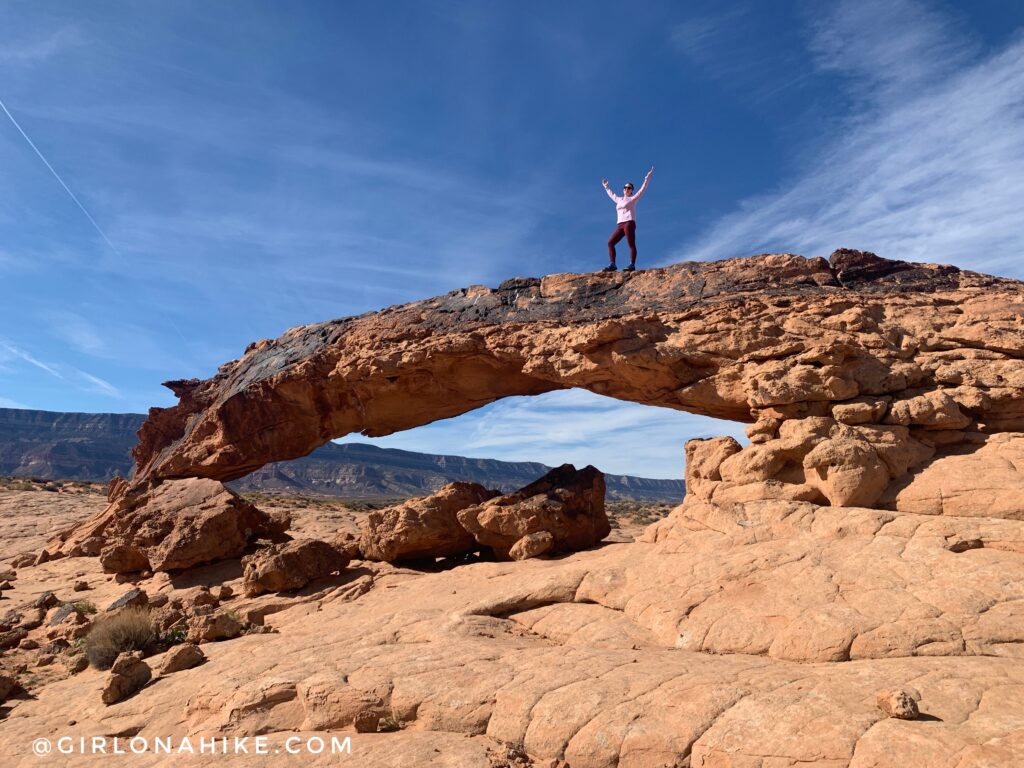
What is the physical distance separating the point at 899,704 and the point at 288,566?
34.2ft

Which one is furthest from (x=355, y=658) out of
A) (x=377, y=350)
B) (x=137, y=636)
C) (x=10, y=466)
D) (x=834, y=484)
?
(x=10, y=466)

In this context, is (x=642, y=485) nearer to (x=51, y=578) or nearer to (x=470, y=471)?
(x=470, y=471)

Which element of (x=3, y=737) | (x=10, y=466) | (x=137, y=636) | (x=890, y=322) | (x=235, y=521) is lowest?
(x=3, y=737)

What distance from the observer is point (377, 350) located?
14.2m

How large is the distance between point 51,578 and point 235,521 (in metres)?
5.10

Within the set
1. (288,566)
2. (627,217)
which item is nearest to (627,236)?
(627,217)

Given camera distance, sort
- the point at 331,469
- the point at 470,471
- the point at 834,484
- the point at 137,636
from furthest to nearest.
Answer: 1. the point at 470,471
2. the point at 331,469
3. the point at 137,636
4. the point at 834,484

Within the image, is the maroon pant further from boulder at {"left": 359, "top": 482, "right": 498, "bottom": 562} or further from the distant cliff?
the distant cliff

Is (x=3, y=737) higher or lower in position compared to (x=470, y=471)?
lower

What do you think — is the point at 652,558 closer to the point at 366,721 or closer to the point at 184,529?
the point at 366,721

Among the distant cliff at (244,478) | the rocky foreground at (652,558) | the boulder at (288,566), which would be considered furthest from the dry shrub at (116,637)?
the distant cliff at (244,478)

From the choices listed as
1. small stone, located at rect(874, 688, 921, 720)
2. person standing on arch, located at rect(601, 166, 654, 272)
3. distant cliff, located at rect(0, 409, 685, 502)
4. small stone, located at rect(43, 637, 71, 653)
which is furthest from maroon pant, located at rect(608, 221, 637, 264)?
distant cliff, located at rect(0, 409, 685, 502)

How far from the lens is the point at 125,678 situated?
27.1 ft

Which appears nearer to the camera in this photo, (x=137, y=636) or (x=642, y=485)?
(x=137, y=636)
